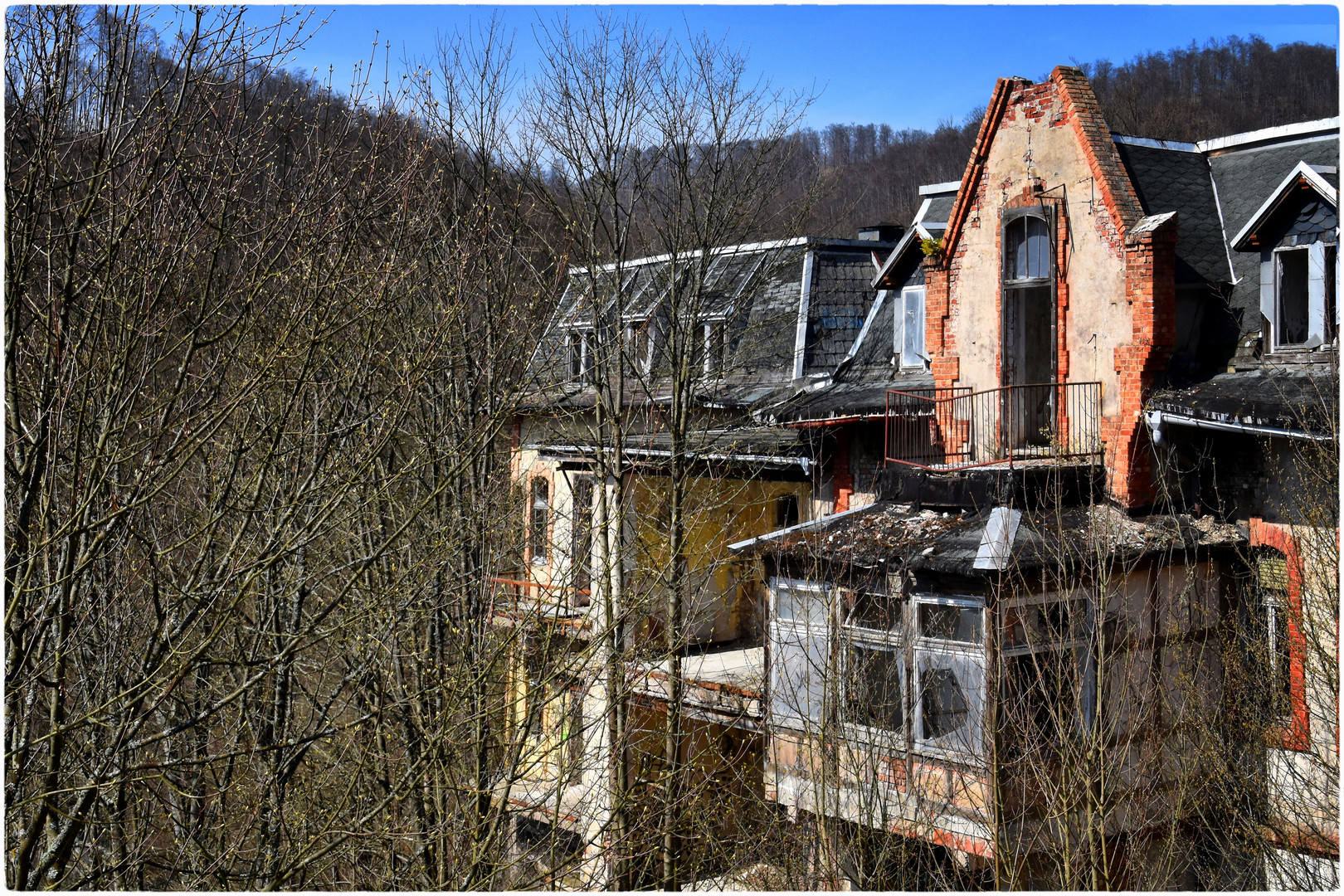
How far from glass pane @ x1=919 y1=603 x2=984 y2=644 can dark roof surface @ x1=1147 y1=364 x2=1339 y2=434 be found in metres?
3.41

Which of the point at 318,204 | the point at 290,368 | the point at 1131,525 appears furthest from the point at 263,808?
the point at 1131,525

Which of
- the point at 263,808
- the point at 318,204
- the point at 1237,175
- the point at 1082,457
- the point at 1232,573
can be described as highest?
the point at 1237,175

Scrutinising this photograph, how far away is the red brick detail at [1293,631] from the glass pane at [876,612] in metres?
4.28

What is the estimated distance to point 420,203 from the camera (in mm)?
14156

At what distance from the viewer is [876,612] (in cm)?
1405

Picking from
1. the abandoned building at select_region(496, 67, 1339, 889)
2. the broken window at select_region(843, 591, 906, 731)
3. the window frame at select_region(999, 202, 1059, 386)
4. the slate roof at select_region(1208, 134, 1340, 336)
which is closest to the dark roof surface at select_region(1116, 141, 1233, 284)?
the abandoned building at select_region(496, 67, 1339, 889)

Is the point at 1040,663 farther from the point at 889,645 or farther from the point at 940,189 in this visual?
the point at 940,189

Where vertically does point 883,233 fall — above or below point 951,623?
above

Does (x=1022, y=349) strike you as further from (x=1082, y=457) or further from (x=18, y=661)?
(x=18, y=661)

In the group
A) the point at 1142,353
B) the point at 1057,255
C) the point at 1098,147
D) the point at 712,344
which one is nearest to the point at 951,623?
the point at 1142,353

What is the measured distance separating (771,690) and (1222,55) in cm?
2201

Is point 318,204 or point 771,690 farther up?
point 318,204

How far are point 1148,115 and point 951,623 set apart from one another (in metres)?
25.6

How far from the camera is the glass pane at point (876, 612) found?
13.6m
